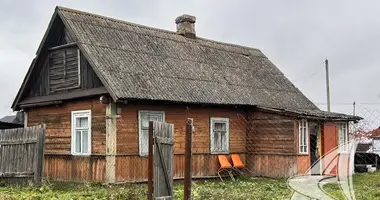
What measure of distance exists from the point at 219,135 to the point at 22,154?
6.92 metres

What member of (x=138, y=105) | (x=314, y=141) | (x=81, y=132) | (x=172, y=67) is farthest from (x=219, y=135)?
(x=81, y=132)

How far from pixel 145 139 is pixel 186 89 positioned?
8.23ft

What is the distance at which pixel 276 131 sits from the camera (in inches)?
708

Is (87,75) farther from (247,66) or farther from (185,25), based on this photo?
(247,66)

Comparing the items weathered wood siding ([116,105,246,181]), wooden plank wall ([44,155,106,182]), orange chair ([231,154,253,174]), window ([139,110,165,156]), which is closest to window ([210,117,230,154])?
weathered wood siding ([116,105,246,181])

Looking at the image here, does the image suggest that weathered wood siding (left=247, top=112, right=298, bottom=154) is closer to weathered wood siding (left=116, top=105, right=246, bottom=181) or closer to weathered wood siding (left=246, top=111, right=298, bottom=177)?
weathered wood siding (left=246, top=111, right=298, bottom=177)

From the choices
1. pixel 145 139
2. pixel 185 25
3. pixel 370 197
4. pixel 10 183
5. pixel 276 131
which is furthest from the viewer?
pixel 185 25

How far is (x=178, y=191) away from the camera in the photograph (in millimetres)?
11969

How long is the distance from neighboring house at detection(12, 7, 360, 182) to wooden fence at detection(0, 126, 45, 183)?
201 cm

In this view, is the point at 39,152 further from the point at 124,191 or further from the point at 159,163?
the point at 159,163

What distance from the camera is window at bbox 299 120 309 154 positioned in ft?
58.2

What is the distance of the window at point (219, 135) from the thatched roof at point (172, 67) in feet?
2.49

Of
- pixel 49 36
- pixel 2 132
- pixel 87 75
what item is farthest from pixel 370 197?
pixel 49 36

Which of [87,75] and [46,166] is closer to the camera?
[87,75]
